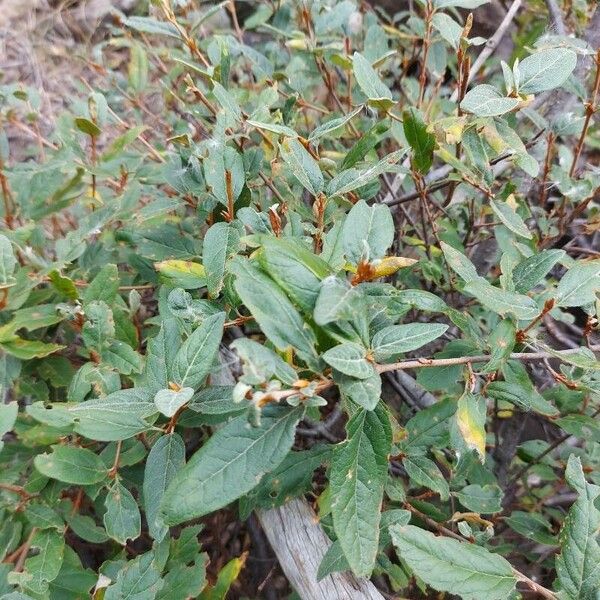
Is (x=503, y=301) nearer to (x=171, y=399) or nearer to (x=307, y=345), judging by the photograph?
(x=307, y=345)

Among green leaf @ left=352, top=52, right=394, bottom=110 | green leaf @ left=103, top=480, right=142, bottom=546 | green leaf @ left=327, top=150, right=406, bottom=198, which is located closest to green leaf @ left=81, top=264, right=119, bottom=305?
green leaf @ left=103, top=480, right=142, bottom=546

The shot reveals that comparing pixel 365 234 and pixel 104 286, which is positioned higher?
pixel 365 234

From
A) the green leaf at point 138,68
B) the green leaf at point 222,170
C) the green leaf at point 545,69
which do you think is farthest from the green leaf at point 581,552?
the green leaf at point 138,68

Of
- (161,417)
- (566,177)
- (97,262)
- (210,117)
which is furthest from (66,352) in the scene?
(566,177)

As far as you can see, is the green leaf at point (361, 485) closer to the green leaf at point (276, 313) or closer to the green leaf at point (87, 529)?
the green leaf at point (276, 313)

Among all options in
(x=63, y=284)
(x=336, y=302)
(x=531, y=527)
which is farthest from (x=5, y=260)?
(x=531, y=527)

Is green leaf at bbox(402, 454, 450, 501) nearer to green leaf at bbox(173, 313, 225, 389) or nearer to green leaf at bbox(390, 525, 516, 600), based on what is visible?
green leaf at bbox(390, 525, 516, 600)
